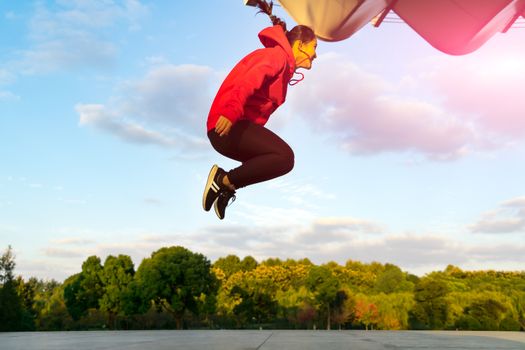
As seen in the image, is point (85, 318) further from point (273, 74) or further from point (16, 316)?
point (273, 74)

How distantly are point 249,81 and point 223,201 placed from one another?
1.16m

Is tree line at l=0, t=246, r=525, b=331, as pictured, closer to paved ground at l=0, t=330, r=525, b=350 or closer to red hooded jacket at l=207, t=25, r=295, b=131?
paved ground at l=0, t=330, r=525, b=350

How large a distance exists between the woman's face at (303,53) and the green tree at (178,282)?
104ft

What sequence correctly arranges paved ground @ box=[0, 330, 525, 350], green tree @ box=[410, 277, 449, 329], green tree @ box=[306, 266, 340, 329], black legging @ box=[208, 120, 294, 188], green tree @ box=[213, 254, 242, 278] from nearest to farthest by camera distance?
black legging @ box=[208, 120, 294, 188] < paved ground @ box=[0, 330, 525, 350] < green tree @ box=[410, 277, 449, 329] < green tree @ box=[306, 266, 340, 329] < green tree @ box=[213, 254, 242, 278]

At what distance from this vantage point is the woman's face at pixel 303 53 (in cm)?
391

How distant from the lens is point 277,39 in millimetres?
3846

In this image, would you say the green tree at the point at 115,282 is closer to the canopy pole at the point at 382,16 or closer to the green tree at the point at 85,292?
the green tree at the point at 85,292

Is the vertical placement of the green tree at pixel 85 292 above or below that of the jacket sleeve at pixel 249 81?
below

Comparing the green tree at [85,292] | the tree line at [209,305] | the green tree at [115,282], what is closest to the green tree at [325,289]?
the tree line at [209,305]

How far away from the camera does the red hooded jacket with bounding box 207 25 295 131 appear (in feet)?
11.7

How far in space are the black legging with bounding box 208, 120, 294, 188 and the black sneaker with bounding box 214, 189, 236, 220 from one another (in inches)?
9.2

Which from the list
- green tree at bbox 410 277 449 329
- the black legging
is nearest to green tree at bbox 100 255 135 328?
green tree at bbox 410 277 449 329

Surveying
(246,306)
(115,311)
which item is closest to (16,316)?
(115,311)

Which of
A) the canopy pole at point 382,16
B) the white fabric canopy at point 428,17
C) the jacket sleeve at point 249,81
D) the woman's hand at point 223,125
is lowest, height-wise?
the woman's hand at point 223,125
